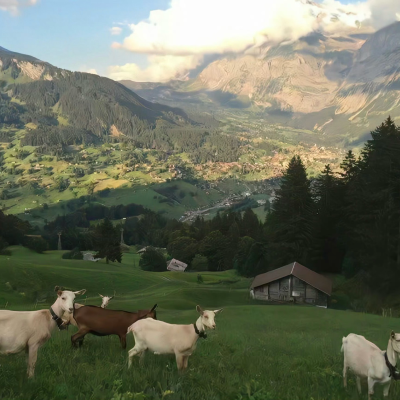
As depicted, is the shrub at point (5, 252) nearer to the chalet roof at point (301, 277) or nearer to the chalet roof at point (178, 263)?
the chalet roof at point (178, 263)

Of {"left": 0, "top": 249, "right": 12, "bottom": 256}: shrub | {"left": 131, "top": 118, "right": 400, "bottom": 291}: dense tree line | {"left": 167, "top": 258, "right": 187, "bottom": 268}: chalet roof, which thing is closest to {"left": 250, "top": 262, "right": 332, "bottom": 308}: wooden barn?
{"left": 131, "top": 118, "right": 400, "bottom": 291}: dense tree line

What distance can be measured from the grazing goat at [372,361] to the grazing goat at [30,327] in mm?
7648

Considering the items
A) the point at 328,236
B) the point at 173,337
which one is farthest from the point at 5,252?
the point at 173,337

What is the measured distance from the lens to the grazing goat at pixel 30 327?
9.54 m

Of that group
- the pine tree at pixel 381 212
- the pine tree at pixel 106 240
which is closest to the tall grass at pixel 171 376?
the pine tree at pixel 381 212

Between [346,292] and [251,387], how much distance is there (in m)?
57.1

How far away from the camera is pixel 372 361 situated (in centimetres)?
1050

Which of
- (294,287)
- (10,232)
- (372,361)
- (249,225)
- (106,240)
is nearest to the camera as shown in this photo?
(372,361)

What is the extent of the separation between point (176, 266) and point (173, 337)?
11156 centimetres

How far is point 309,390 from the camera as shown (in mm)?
10297

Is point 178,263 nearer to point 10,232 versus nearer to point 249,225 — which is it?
point 249,225

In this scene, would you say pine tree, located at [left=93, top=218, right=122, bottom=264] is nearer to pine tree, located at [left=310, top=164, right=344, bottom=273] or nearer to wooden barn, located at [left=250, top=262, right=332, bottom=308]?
wooden barn, located at [left=250, top=262, right=332, bottom=308]

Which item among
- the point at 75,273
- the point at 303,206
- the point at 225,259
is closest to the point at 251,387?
the point at 75,273

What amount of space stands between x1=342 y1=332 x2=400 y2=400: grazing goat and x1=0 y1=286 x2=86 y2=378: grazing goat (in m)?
7.65
